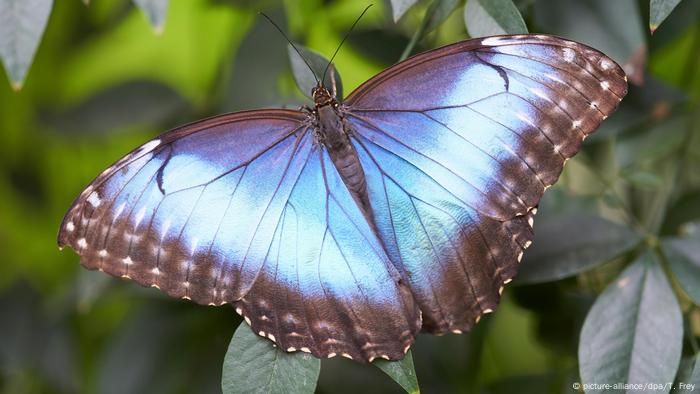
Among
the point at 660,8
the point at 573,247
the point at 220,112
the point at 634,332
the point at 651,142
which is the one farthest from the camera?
the point at 220,112

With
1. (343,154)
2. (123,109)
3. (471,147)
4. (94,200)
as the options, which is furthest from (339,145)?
(123,109)

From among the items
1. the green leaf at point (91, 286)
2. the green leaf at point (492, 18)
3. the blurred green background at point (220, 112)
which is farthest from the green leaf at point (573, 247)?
the green leaf at point (91, 286)

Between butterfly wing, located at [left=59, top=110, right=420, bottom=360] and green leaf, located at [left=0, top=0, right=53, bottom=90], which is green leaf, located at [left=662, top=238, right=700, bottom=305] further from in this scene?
green leaf, located at [left=0, top=0, right=53, bottom=90]

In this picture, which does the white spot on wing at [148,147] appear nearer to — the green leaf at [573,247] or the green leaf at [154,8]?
the green leaf at [154,8]

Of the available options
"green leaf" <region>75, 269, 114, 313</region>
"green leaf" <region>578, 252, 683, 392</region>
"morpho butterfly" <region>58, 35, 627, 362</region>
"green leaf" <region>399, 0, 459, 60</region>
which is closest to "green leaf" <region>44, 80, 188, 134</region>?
"green leaf" <region>75, 269, 114, 313</region>

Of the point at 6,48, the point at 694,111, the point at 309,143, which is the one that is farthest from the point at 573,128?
the point at 6,48

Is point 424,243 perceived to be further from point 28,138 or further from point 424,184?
point 28,138

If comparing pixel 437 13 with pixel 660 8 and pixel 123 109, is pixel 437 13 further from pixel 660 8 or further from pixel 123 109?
pixel 123 109
